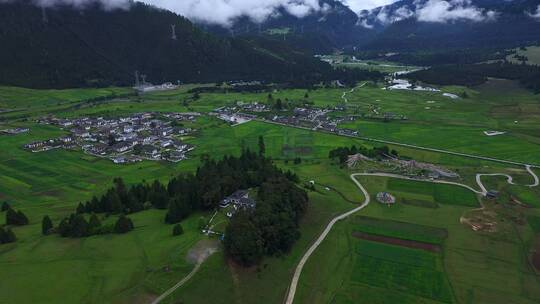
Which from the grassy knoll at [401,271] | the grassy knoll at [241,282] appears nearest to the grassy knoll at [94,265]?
the grassy knoll at [241,282]

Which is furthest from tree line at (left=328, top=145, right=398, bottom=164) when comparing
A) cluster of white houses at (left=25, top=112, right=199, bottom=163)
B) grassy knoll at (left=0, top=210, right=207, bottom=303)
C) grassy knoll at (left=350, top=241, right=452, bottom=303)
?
grassy knoll at (left=0, top=210, right=207, bottom=303)

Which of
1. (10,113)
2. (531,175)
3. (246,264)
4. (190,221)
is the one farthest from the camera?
(10,113)

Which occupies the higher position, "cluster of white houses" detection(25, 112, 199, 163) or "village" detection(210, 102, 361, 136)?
"village" detection(210, 102, 361, 136)

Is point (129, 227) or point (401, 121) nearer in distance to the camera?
point (129, 227)

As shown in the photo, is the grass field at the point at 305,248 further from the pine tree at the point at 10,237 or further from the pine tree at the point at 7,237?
the pine tree at the point at 7,237

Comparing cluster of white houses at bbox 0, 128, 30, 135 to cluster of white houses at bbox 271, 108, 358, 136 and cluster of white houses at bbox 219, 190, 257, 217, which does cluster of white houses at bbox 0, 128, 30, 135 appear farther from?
cluster of white houses at bbox 219, 190, 257, 217

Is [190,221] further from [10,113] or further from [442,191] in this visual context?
[10,113]

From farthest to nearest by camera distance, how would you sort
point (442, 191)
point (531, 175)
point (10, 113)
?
1. point (10, 113)
2. point (531, 175)
3. point (442, 191)

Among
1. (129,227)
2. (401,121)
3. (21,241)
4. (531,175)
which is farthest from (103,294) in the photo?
(401,121)

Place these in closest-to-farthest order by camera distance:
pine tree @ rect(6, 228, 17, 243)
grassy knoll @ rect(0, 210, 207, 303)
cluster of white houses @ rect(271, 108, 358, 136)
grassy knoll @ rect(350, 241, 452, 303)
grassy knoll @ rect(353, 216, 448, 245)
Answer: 1. grassy knoll @ rect(0, 210, 207, 303)
2. grassy knoll @ rect(350, 241, 452, 303)
3. pine tree @ rect(6, 228, 17, 243)
4. grassy knoll @ rect(353, 216, 448, 245)
5. cluster of white houses @ rect(271, 108, 358, 136)
